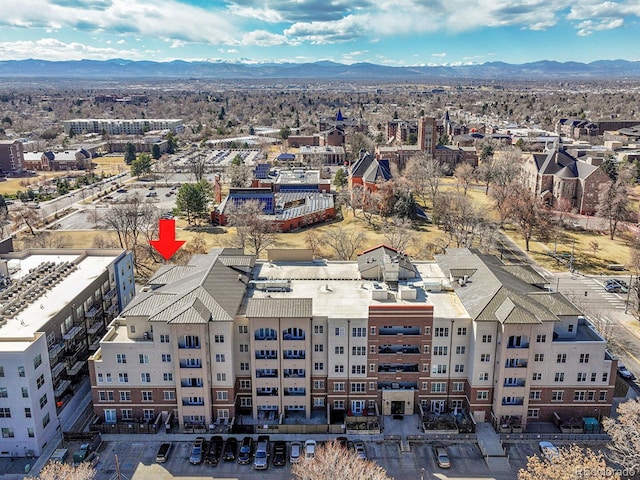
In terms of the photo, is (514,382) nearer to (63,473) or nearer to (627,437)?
(627,437)

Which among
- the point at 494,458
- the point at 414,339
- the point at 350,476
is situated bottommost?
the point at 494,458

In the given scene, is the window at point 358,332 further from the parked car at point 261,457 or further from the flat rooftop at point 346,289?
the parked car at point 261,457

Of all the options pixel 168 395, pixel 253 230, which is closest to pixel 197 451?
pixel 168 395

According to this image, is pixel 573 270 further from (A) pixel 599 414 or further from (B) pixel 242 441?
(B) pixel 242 441

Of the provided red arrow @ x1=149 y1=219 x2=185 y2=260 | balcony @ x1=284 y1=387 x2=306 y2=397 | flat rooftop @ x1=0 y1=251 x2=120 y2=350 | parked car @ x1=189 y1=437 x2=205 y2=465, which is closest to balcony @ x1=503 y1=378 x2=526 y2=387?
balcony @ x1=284 y1=387 x2=306 y2=397

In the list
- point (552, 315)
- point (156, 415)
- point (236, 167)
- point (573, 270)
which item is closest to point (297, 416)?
point (156, 415)

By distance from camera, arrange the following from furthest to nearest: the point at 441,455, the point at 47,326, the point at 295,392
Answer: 1. the point at 295,392
2. the point at 47,326
3. the point at 441,455

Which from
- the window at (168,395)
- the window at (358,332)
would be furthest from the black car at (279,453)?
the window at (358,332)
